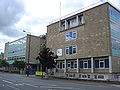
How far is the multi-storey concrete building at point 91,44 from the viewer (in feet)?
92.0

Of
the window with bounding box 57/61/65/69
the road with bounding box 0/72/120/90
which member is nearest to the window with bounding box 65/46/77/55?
the window with bounding box 57/61/65/69

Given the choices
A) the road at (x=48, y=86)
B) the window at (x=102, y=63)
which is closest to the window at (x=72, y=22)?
the window at (x=102, y=63)

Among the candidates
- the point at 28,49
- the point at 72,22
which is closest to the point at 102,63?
the point at 72,22

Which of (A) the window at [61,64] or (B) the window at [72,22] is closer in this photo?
(B) the window at [72,22]

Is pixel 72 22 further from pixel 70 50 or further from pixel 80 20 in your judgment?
pixel 70 50

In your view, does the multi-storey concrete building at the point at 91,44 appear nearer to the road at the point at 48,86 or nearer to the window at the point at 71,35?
the window at the point at 71,35

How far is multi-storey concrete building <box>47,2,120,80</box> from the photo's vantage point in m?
28.0

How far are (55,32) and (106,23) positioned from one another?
16182 mm

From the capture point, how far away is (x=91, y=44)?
30906mm

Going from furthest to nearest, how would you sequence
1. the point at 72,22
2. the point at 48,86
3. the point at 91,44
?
the point at 72,22
the point at 91,44
the point at 48,86

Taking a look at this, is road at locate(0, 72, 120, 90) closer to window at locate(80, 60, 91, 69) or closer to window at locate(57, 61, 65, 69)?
window at locate(80, 60, 91, 69)

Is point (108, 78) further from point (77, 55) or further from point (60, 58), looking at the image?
point (60, 58)


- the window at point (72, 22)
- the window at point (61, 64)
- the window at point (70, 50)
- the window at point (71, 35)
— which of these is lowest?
the window at point (61, 64)

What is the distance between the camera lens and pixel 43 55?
31469 millimetres
